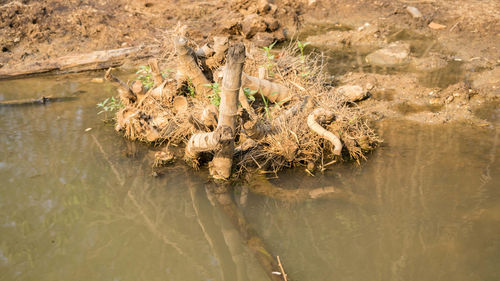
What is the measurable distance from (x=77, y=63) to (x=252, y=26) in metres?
3.33

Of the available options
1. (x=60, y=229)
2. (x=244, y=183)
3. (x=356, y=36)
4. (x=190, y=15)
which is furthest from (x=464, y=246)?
(x=190, y=15)

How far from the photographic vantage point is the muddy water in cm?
322

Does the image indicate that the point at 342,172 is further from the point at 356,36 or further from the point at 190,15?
the point at 190,15

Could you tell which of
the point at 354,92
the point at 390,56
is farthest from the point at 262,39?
the point at 354,92

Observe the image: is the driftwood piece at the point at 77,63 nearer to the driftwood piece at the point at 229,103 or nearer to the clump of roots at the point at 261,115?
the clump of roots at the point at 261,115

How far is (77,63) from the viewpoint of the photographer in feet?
24.1

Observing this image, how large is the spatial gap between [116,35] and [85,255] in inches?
228

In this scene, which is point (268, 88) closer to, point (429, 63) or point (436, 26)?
point (429, 63)

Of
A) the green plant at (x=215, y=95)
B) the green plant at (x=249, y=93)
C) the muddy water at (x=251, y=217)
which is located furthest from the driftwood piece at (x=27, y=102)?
the green plant at (x=249, y=93)

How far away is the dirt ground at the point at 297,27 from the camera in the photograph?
6371 millimetres

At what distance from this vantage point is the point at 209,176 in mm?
4293

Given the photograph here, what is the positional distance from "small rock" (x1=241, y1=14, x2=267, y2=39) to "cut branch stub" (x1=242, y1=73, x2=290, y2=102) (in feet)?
11.5

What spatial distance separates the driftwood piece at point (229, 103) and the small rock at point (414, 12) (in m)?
6.34

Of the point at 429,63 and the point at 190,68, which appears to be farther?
the point at 429,63
